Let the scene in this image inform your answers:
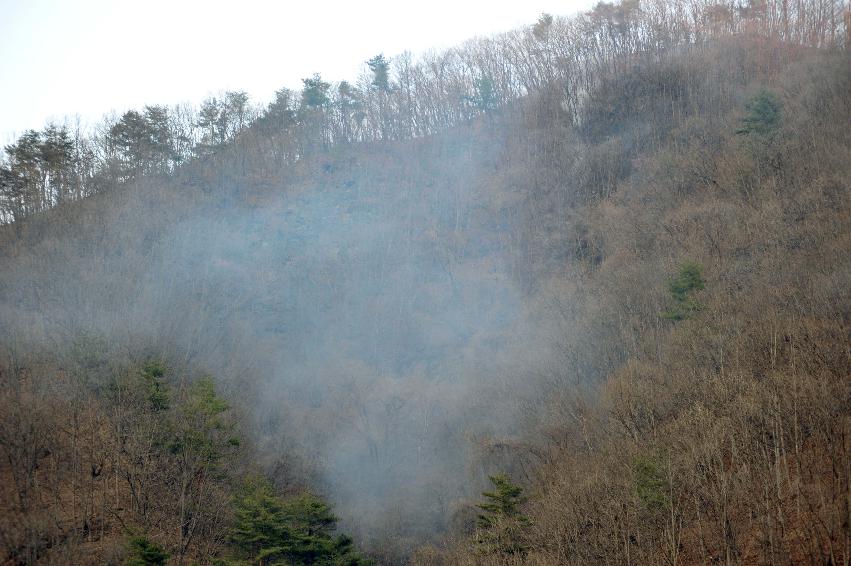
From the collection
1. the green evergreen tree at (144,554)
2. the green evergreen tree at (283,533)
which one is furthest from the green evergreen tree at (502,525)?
the green evergreen tree at (144,554)

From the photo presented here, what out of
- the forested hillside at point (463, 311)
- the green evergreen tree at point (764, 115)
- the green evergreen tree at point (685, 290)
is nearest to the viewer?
the forested hillside at point (463, 311)

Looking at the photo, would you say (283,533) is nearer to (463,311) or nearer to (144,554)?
(144,554)

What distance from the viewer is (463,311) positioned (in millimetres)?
47594

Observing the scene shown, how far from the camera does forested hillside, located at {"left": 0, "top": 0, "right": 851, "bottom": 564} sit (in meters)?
17.6

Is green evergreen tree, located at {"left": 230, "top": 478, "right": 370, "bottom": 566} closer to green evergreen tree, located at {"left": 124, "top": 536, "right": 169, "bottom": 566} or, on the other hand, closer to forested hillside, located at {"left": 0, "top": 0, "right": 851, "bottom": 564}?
forested hillside, located at {"left": 0, "top": 0, "right": 851, "bottom": 564}

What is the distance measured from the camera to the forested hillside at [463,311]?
17641 mm

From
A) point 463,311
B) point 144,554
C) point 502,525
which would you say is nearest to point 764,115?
point 463,311

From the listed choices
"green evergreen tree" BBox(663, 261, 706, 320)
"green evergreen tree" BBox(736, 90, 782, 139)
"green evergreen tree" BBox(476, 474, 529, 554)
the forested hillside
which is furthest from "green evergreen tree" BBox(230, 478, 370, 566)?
"green evergreen tree" BBox(736, 90, 782, 139)

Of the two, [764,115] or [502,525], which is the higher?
[764,115]

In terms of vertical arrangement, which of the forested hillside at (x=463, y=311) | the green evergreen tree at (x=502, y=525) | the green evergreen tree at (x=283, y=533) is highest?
the forested hillside at (x=463, y=311)

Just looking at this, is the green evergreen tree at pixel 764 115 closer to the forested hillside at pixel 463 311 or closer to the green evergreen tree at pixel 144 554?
the forested hillside at pixel 463 311

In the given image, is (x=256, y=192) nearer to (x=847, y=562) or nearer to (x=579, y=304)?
(x=579, y=304)

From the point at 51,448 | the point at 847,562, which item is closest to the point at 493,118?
the point at 51,448

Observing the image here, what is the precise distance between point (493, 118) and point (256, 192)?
23201 mm
